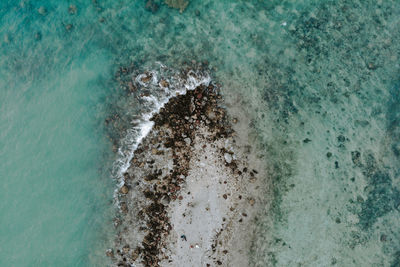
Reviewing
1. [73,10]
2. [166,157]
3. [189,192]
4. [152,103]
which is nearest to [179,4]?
[152,103]

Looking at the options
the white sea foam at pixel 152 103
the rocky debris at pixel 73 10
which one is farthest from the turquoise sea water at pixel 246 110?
the white sea foam at pixel 152 103

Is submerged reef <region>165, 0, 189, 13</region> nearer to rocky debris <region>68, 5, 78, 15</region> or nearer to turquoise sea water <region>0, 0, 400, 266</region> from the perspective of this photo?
turquoise sea water <region>0, 0, 400, 266</region>

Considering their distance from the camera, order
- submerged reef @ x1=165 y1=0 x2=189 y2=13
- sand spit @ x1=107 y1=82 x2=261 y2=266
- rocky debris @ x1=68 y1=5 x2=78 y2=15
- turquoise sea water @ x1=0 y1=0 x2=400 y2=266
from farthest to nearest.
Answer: rocky debris @ x1=68 y1=5 x2=78 y2=15 → submerged reef @ x1=165 y1=0 x2=189 y2=13 → turquoise sea water @ x1=0 y1=0 x2=400 y2=266 → sand spit @ x1=107 y1=82 x2=261 y2=266

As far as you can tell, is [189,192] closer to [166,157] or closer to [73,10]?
[166,157]

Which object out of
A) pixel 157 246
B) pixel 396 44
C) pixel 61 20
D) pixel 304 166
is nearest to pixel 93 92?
pixel 61 20

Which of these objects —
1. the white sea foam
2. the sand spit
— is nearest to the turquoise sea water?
the white sea foam

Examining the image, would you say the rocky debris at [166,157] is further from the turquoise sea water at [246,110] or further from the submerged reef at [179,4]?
the submerged reef at [179,4]
